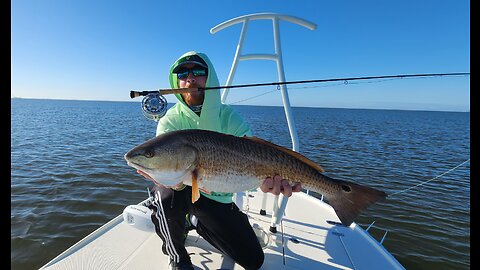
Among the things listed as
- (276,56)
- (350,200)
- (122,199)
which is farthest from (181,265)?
(122,199)

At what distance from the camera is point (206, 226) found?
11.1 ft

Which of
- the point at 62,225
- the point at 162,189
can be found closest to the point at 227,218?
the point at 162,189

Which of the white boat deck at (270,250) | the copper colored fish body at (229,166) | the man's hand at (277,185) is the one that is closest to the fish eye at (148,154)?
the copper colored fish body at (229,166)

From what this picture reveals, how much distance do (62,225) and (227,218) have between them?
6.27m

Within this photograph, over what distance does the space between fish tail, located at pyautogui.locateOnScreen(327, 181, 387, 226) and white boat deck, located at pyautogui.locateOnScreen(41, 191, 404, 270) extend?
1343 millimetres

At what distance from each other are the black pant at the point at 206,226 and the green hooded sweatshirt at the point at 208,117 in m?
0.30

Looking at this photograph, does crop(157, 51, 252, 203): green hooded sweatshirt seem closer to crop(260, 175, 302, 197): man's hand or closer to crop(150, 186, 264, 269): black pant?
crop(150, 186, 264, 269): black pant

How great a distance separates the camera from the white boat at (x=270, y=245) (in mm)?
3438

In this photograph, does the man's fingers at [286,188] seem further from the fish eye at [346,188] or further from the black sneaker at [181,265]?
the black sneaker at [181,265]

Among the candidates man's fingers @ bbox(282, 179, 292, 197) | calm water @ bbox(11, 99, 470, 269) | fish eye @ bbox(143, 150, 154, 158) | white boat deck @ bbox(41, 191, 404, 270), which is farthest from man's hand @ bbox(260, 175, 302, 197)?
calm water @ bbox(11, 99, 470, 269)

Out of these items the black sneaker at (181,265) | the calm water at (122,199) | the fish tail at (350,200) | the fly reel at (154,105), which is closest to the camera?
the fish tail at (350,200)

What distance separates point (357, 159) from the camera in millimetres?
16234

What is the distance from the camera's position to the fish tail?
2592 mm

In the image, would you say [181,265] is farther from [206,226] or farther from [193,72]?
[193,72]
